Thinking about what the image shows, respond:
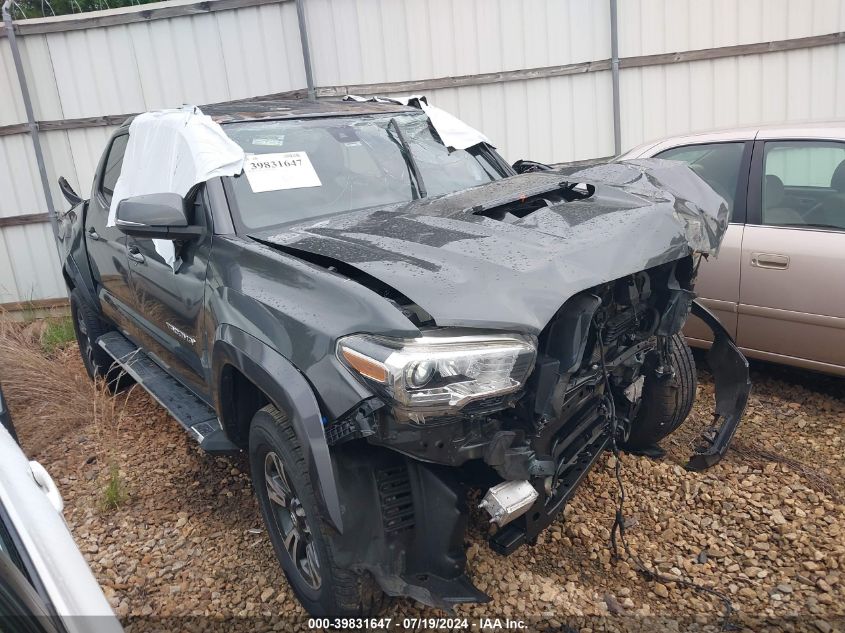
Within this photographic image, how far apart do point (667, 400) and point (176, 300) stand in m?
2.37

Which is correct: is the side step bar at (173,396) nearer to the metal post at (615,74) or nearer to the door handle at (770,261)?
the door handle at (770,261)

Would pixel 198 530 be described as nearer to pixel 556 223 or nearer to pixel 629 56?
pixel 556 223

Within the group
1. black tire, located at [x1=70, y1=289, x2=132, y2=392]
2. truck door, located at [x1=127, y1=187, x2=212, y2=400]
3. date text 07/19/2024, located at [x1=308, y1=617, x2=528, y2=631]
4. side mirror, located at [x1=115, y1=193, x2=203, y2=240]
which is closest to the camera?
date text 07/19/2024, located at [x1=308, y1=617, x2=528, y2=631]

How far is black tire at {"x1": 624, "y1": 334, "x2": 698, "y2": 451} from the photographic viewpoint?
3.19 meters

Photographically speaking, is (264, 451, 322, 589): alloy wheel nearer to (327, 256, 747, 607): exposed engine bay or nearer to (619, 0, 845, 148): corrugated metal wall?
(327, 256, 747, 607): exposed engine bay

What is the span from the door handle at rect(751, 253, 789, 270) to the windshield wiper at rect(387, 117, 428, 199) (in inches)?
78.0

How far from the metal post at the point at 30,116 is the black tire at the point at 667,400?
19.4 ft

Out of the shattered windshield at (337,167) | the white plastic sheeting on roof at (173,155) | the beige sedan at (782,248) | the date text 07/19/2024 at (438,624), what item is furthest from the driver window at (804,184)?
the white plastic sheeting on roof at (173,155)

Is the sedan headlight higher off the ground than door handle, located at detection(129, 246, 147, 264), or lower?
lower

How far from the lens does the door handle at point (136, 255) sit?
3.57 metres

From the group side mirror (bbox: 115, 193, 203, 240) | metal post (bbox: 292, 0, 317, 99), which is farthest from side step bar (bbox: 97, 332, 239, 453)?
metal post (bbox: 292, 0, 317, 99)

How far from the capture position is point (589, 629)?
238 cm

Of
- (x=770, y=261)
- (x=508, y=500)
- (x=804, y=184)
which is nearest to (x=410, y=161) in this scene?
A: (x=508, y=500)

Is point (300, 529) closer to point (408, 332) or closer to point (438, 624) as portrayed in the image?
point (438, 624)
